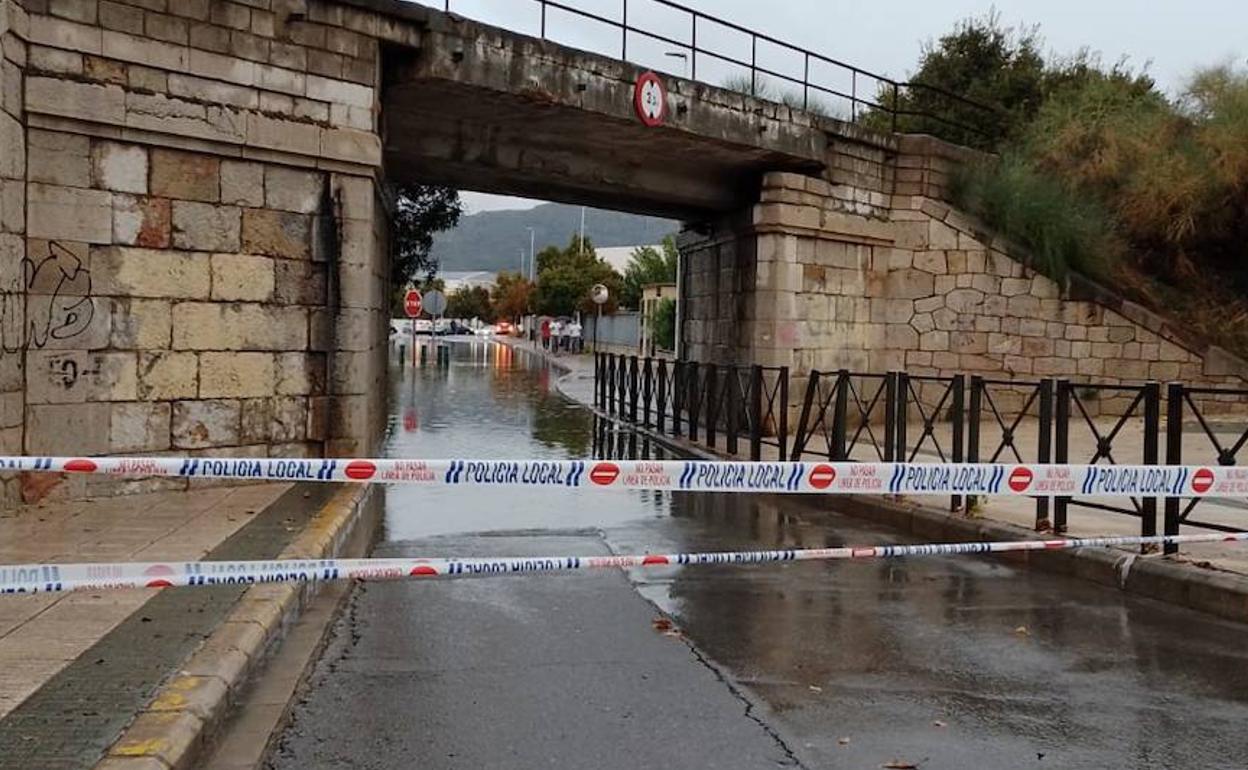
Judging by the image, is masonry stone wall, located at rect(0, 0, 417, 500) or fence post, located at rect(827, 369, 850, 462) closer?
masonry stone wall, located at rect(0, 0, 417, 500)

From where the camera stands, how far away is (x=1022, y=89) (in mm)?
24750

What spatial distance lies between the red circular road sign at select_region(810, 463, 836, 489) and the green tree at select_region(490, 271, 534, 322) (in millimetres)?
81853

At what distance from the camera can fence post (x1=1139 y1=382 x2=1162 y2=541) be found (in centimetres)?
697

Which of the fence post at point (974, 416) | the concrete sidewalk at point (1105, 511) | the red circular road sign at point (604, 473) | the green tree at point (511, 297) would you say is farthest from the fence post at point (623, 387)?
the green tree at point (511, 297)

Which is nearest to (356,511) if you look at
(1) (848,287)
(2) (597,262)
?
(1) (848,287)

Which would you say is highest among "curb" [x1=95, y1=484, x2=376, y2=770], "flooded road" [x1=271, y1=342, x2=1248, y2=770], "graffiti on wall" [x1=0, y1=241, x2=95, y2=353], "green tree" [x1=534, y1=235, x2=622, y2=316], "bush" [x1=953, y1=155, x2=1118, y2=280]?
"green tree" [x1=534, y1=235, x2=622, y2=316]

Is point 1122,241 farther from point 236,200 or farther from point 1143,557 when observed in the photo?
point 236,200

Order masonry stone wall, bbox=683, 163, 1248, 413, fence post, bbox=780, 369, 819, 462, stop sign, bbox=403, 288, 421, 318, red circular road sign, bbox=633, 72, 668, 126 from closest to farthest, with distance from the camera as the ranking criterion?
fence post, bbox=780, 369, 819, 462 → red circular road sign, bbox=633, 72, 668, 126 → masonry stone wall, bbox=683, 163, 1248, 413 → stop sign, bbox=403, 288, 421, 318

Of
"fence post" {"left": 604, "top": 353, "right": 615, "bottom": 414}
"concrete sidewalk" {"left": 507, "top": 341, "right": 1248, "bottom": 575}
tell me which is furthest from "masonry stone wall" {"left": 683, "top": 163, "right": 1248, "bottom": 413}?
"fence post" {"left": 604, "top": 353, "right": 615, "bottom": 414}

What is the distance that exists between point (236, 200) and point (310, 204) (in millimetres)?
653

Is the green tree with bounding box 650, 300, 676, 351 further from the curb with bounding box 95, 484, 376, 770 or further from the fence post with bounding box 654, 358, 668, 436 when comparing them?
the curb with bounding box 95, 484, 376, 770

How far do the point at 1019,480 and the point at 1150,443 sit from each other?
191cm

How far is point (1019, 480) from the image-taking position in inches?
241

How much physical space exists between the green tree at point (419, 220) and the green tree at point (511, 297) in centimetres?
6236
